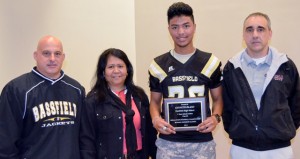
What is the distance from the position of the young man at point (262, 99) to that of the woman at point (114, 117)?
791 millimetres

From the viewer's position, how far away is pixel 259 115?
2695 millimetres

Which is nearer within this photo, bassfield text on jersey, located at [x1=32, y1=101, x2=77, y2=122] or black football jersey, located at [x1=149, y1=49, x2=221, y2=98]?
bassfield text on jersey, located at [x1=32, y1=101, x2=77, y2=122]

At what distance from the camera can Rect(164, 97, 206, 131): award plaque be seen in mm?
2740

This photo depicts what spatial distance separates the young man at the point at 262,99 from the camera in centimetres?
268

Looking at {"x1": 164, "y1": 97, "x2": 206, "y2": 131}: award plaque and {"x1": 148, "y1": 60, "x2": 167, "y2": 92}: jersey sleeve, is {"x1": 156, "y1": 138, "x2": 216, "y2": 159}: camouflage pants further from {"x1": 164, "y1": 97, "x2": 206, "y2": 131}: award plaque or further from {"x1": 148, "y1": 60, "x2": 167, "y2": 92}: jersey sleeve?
{"x1": 148, "y1": 60, "x2": 167, "y2": 92}: jersey sleeve

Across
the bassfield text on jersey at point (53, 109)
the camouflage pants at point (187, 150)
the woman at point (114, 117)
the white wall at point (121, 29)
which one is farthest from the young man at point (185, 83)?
the white wall at point (121, 29)

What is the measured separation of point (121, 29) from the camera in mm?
4895

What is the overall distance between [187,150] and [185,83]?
0.55 meters

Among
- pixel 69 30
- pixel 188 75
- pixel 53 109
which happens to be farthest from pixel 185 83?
pixel 69 30

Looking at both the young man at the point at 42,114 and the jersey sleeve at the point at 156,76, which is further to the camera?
the jersey sleeve at the point at 156,76

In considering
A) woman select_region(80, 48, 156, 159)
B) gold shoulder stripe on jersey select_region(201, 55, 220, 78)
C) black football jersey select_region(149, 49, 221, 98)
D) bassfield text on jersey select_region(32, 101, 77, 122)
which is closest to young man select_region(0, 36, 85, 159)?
bassfield text on jersey select_region(32, 101, 77, 122)

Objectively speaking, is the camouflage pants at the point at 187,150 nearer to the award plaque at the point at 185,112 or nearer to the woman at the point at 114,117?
the award plaque at the point at 185,112

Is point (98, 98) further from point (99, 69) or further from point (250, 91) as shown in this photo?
point (250, 91)

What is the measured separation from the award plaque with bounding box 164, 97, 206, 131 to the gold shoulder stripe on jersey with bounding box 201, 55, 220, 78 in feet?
0.80
